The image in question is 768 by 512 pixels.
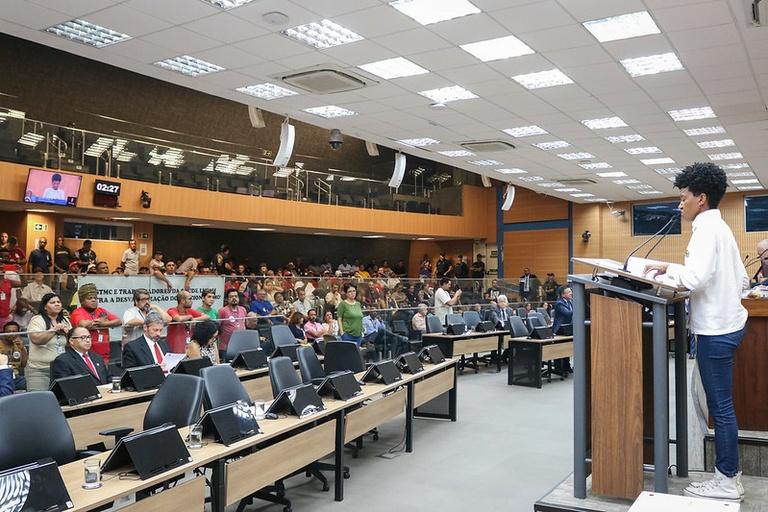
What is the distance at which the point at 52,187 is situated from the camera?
1225cm

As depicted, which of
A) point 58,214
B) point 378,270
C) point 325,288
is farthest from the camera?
point 378,270

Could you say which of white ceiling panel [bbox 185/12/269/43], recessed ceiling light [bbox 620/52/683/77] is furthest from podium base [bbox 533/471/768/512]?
recessed ceiling light [bbox 620/52/683/77]

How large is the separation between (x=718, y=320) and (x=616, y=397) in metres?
0.58

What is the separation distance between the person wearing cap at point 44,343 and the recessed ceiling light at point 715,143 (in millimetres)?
10681

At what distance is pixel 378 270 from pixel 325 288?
931 cm

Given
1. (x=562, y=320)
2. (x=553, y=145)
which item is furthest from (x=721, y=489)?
(x=553, y=145)

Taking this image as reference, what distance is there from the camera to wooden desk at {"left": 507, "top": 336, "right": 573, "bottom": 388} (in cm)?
993

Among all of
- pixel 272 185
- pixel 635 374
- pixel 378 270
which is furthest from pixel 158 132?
pixel 635 374

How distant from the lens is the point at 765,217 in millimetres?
19016

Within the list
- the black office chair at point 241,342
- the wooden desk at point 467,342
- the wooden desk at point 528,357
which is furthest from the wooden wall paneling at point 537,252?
the black office chair at point 241,342

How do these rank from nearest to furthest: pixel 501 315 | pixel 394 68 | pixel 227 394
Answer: pixel 227 394
pixel 394 68
pixel 501 315

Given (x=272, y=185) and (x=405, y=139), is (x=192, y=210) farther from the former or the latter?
(x=405, y=139)

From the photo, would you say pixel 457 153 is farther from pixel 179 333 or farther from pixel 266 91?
pixel 179 333

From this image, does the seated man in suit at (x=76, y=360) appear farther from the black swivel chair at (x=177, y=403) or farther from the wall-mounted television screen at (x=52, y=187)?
the wall-mounted television screen at (x=52, y=187)
